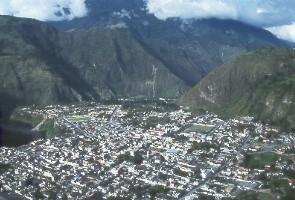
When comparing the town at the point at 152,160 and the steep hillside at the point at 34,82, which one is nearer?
the town at the point at 152,160

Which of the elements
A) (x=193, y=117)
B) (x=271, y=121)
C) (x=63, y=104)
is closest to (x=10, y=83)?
(x=63, y=104)

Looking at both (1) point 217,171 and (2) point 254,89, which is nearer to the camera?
(1) point 217,171

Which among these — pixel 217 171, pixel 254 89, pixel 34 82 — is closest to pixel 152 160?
pixel 217 171

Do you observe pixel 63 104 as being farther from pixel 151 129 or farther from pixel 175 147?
pixel 175 147

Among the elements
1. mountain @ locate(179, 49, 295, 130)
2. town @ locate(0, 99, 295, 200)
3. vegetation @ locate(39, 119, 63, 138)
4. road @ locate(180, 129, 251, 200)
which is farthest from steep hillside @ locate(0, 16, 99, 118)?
road @ locate(180, 129, 251, 200)

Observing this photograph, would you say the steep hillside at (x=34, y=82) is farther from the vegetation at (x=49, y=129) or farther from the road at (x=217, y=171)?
the road at (x=217, y=171)

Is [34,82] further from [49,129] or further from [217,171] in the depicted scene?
[217,171]

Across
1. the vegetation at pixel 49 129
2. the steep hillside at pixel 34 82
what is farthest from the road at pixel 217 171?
the steep hillside at pixel 34 82
